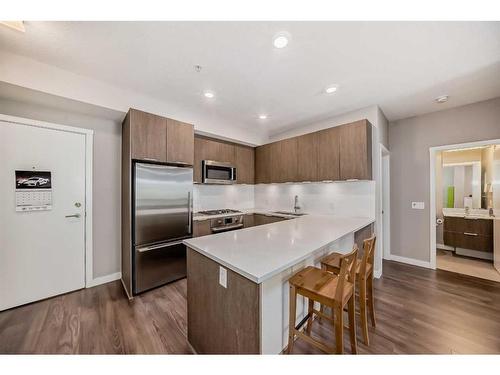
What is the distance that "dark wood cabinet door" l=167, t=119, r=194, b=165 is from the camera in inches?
110

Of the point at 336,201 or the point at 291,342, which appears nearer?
the point at 291,342

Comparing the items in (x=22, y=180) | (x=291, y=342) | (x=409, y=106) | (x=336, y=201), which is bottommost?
(x=291, y=342)

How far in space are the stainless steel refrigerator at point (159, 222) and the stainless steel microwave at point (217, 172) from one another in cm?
58

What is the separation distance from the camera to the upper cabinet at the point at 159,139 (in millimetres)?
2469

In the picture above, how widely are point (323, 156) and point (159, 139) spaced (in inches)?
101

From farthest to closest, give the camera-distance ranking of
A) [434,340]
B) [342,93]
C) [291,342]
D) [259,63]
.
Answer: [342,93], [259,63], [434,340], [291,342]

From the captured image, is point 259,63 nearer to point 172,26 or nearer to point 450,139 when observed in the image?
point 172,26

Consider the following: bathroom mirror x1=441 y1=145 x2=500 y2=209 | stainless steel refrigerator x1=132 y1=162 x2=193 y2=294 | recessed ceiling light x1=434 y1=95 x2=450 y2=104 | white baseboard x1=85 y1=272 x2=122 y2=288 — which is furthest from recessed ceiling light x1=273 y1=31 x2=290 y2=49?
bathroom mirror x1=441 y1=145 x2=500 y2=209

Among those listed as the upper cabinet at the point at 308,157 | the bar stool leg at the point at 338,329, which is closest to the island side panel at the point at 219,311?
the bar stool leg at the point at 338,329

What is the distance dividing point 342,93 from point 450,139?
209 centimetres

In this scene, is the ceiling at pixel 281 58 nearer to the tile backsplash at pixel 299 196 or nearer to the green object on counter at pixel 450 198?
the tile backsplash at pixel 299 196

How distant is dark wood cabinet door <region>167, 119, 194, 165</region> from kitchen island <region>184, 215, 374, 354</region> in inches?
63.5

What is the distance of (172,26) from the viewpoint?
1.56 m

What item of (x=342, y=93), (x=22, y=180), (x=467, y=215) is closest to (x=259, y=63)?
(x=342, y=93)
